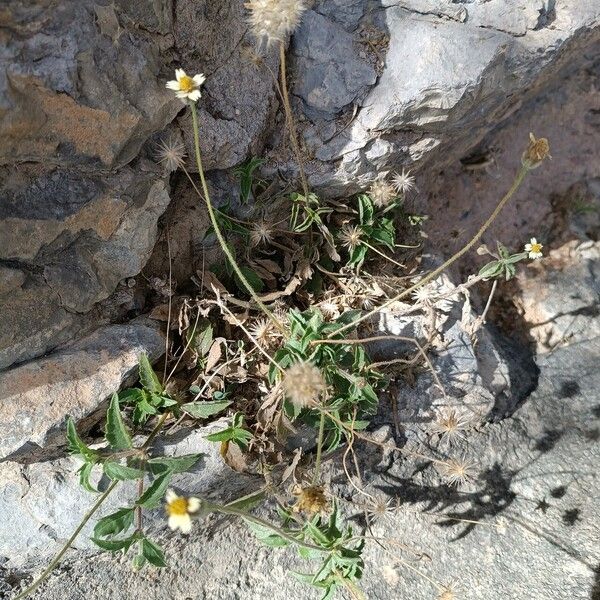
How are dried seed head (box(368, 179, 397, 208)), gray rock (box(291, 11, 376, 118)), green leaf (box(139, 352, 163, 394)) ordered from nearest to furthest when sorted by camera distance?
green leaf (box(139, 352, 163, 394)) < gray rock (box(291, 11, 376, 118)) < dried seed head (box(368, 179, 397, 208))

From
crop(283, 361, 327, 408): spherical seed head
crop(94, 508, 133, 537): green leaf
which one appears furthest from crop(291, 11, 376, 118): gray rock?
crop(94, 508, 133, 537): green leaf

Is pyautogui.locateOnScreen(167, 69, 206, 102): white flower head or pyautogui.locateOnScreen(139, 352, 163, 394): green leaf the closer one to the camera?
pyautogui.locateOnScreen(167, 69, 206, 102): white flower head

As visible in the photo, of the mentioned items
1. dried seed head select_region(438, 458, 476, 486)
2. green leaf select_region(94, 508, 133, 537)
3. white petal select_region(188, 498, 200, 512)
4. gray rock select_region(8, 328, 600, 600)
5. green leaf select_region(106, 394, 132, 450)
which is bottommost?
gray rock select_region(8, 328, 600, 600)

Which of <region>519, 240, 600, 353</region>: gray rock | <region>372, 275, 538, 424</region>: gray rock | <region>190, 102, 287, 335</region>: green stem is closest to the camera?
<region>190, 102, 287, 335</region>: green stem

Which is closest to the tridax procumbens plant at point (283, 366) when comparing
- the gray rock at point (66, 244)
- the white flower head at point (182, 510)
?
the gray rock at point (66, 244)

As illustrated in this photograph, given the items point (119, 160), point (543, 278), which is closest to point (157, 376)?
point (119, 160)

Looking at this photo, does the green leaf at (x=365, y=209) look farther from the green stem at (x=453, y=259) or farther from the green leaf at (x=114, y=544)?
the green leaf at (x=114, y=544)

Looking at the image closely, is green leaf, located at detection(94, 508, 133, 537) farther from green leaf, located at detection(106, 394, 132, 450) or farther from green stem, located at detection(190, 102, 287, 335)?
green stem, located at detection(190, 102, 287, 335)
